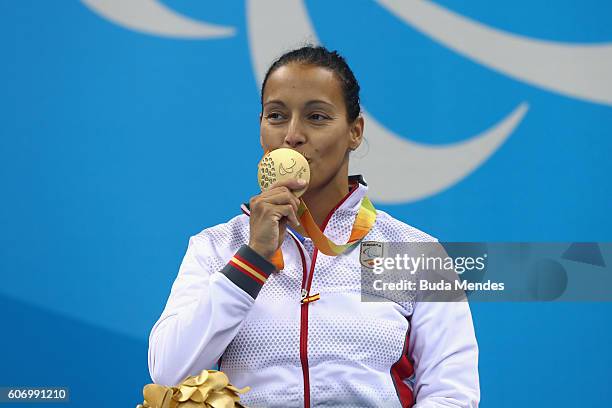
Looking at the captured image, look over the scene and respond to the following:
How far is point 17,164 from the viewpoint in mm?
3195

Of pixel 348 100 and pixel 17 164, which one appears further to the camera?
pixel 17 164

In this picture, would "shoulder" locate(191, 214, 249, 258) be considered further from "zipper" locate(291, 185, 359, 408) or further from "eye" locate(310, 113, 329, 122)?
"eye" locate(310, 113, 329, 122)

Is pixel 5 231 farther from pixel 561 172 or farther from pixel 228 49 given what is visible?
pixel 561 172

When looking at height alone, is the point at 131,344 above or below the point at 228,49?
below

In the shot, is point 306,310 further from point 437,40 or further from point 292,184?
point 437,40

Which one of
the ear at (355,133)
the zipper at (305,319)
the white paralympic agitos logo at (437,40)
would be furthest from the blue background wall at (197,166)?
the zipper at (305,319)

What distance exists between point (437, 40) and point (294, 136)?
1.18 metres

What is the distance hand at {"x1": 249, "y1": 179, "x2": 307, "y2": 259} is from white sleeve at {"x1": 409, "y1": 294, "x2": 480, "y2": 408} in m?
0.39

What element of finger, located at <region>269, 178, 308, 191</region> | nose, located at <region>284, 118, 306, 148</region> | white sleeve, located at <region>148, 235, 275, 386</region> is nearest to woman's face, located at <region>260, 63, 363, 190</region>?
nose, located at <region>284, 118, 306, 148</region>

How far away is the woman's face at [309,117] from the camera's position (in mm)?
2197

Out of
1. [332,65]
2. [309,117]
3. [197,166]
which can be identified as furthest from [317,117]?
[197,166]

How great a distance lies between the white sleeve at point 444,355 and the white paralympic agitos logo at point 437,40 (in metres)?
0.98

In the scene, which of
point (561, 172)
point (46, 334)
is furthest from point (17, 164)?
point (561, 172)

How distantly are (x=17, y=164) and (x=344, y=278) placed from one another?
4.83 feet
